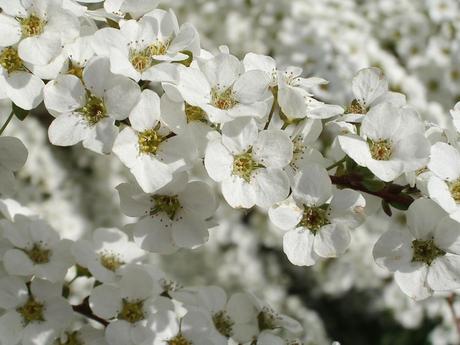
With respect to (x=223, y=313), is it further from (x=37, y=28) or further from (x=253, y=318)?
(x=37, y=28)

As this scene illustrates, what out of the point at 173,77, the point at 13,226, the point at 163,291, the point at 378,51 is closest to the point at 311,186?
the point at 173,77

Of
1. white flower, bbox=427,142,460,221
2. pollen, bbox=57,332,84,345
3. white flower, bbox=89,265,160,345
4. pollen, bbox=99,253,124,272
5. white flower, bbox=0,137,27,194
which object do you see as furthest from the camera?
pollen, bbox=99,253,124,272

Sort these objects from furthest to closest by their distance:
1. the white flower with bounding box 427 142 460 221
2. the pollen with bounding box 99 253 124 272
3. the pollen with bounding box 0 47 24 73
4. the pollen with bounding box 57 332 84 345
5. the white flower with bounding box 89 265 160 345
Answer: the pollen with bounding box 99 253 124 272, the pollen with bounding box 57 332 84 345, the white flower with bounding box 89 265 160 345, the pollen with bounding box 0 47 24 73, the white flower with bounding box 427 142 460 221

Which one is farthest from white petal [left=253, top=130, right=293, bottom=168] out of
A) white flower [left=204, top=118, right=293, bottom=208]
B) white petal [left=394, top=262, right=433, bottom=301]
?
white petal [left=394, top=262, right=433, bottom=301]

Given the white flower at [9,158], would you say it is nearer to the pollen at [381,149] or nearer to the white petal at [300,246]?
the white petal at [300,246]

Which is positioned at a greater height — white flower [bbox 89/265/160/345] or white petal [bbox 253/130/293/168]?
white petal [bbox 253/130/293/168]

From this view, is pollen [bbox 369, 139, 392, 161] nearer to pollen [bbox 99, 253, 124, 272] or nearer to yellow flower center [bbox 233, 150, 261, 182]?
yellow flower center [bbox 233, 150, 261, 182]
